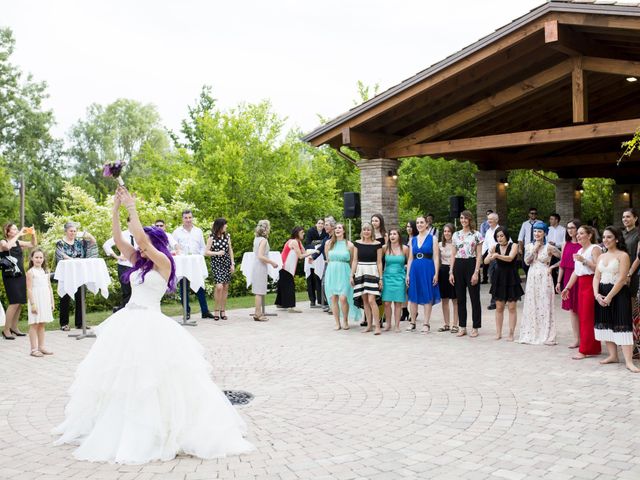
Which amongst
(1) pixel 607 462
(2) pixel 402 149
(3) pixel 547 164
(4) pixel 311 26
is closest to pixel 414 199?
(3) pixel 547 164

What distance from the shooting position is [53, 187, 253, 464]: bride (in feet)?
14.5

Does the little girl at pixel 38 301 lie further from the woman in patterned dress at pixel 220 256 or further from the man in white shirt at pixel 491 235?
the man in white shirt at pixel 491 235

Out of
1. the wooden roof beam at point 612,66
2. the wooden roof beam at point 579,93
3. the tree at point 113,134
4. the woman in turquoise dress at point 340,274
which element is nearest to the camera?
the woman in turquoise dress at point 340,274

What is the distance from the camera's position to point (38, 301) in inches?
319

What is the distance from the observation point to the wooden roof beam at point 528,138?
11305 millimetres

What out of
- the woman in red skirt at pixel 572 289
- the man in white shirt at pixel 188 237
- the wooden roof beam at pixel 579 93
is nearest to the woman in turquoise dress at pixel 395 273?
the woman in red skirt at pixel 572 289

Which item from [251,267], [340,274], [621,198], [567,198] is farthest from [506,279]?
[621,198]

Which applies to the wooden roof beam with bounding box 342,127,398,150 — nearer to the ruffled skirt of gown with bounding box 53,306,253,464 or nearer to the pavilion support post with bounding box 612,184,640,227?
the ruffled skirt of gown with bounding box 53,306,253,464

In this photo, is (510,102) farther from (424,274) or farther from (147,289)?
(147,289)

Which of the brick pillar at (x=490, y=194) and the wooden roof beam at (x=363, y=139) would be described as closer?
the wooden roof beam at (x=363, y=139)

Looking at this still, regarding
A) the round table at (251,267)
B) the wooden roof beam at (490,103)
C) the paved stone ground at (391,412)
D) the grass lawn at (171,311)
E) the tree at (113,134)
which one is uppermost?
the tree at (113,134)

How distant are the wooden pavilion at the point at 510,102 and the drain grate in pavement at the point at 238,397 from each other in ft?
27.4

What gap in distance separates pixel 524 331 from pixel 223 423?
18.4 feet

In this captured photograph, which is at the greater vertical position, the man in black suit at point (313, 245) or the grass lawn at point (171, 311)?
the man in black suit at point (313, 245)
